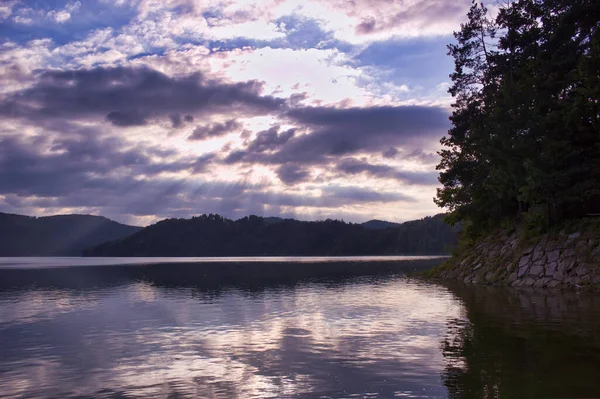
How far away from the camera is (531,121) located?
49656 mm

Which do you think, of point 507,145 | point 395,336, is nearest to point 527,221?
point 507,145

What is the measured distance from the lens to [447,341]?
22.6 meters

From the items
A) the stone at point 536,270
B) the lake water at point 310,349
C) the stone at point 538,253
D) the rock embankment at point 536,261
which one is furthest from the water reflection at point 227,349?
the stone at point 538,253

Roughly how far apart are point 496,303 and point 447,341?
53.9 feet

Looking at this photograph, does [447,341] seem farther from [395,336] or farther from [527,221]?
[527,221]

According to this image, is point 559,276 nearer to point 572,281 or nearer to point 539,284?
point 572,281

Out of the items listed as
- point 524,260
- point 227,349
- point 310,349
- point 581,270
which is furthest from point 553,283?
point 227,349

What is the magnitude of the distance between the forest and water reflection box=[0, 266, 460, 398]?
18.7 meters

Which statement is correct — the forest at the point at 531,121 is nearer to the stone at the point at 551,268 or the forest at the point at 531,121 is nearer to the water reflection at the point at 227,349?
the stone at the point at 551,268

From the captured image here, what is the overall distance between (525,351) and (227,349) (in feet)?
38.6

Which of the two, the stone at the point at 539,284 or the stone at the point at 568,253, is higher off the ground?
the stone at the point at 568,253

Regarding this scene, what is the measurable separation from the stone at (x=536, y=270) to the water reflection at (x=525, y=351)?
45.0ft

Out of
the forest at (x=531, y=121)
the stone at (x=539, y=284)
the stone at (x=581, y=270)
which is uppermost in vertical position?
the forest at (x=531, y=121)

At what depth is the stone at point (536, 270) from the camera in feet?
163
